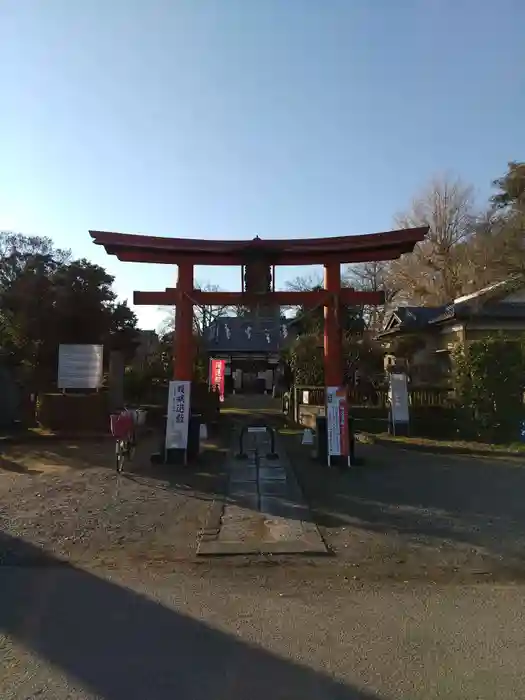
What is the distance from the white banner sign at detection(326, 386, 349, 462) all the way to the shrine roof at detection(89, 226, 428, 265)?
10.0ft

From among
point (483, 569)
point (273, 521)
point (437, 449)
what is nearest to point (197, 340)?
point (437, 449)

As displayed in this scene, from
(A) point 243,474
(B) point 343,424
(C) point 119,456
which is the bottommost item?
(A) point 243,474

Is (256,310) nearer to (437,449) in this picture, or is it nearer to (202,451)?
(202,451)

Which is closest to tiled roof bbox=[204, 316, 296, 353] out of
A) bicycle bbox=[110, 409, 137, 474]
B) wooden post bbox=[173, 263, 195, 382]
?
wooden post bbox=[173, 263, 195, 382]

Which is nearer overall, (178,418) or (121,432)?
(121,432)

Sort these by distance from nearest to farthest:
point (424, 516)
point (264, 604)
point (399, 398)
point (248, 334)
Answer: point (264, 604) → point (424, 516) → point (248, 334) → point (399, 398)

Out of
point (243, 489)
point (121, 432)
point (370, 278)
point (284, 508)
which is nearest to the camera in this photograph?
point (284, 508)

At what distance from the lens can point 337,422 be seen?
39.5 ft

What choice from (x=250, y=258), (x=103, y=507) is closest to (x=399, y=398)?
(x=250, y=258)

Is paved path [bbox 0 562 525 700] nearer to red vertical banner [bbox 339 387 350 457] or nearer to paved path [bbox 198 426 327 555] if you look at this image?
paved path [bbox 198 426 327 555]

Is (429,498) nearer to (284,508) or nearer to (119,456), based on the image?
(284,508)

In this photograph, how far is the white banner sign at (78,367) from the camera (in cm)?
1867

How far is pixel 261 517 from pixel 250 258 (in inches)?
250

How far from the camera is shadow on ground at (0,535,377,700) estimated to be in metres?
3.48
